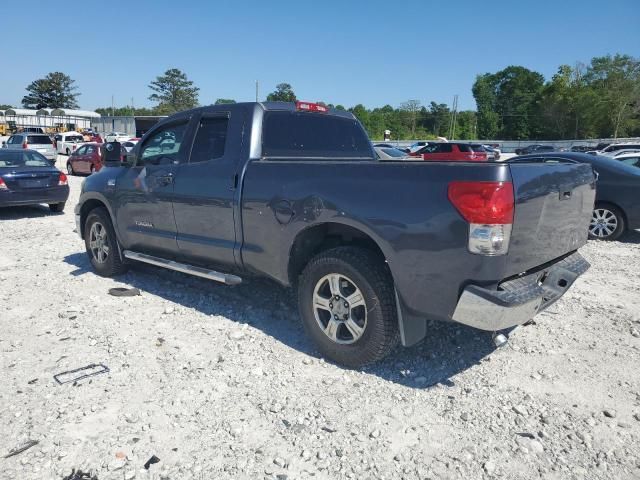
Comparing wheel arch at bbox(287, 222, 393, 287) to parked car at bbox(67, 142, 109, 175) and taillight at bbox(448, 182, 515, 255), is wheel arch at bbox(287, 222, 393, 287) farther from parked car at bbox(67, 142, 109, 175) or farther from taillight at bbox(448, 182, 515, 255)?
parked car at bbox(67, 142, 109, 175)

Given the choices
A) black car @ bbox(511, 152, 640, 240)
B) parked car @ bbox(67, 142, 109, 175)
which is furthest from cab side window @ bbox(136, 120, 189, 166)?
parked car @ bbox(67, 142, 109, 175)

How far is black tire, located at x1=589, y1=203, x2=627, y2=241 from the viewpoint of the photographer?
26.3 ft

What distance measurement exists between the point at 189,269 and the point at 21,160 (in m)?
8.43

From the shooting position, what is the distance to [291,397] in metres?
3.21

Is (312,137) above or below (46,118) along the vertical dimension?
below

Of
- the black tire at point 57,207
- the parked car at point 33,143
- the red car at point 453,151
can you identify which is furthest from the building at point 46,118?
the black tire at point 57,207

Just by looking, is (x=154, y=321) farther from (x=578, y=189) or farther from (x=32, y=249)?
(x=32, y=249)

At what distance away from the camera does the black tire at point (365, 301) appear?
3277 mm

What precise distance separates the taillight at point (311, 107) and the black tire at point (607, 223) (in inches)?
218

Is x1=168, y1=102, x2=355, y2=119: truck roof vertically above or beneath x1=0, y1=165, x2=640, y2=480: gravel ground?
above

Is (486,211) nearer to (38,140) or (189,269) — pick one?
(189,269)

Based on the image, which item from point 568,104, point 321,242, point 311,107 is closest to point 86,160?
point 311,107

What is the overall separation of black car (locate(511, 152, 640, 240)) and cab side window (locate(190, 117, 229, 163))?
17.4ft

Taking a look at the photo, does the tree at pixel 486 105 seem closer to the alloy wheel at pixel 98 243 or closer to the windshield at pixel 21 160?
the windshield at pixel 21 160
